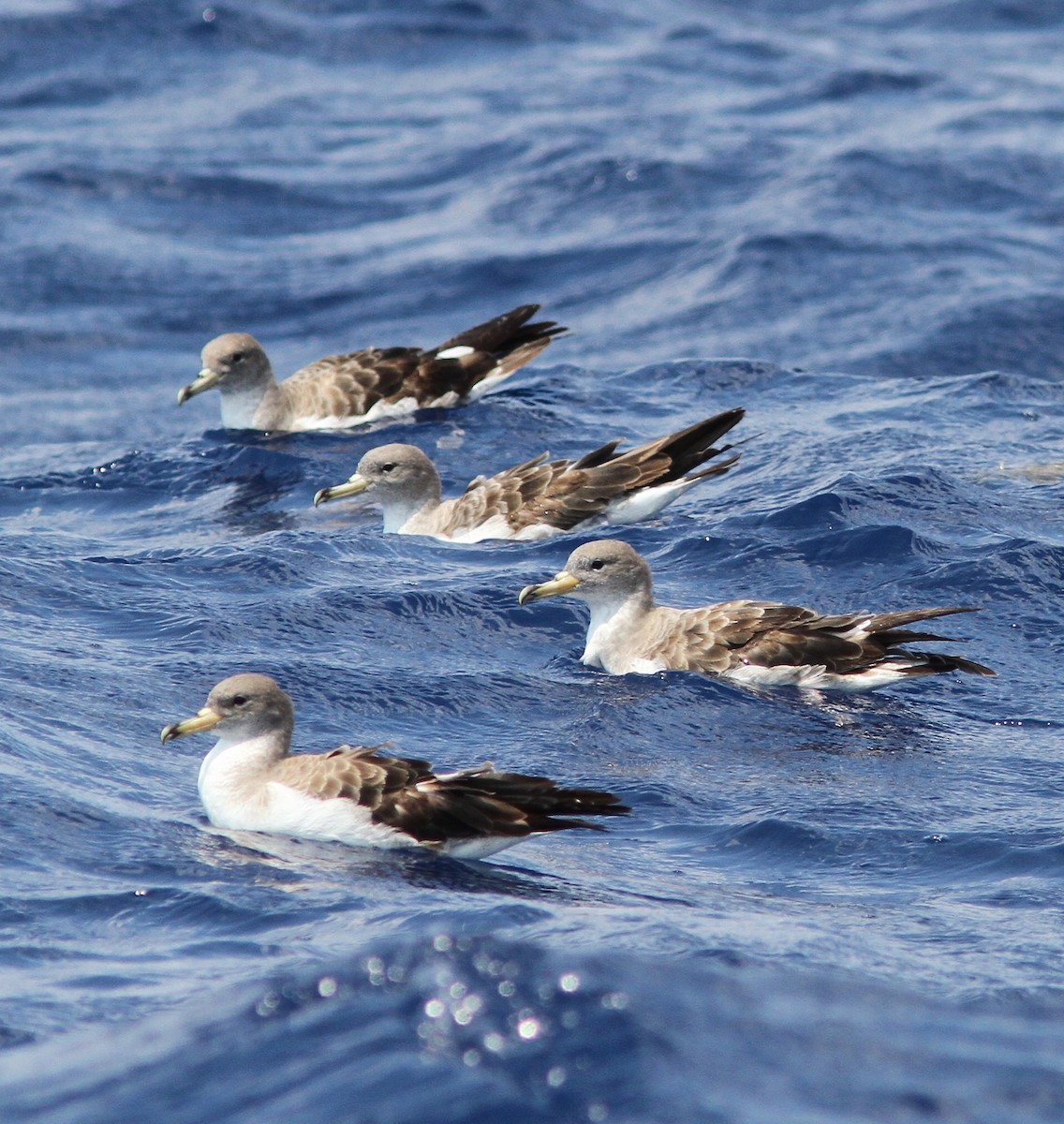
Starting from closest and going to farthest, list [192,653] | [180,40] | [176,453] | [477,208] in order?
[192,653] → [176,453] → [477,208] → [180,40]

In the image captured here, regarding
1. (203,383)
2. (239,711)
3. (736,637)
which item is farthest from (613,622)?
(203,383)

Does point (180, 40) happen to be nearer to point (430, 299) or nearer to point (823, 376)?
point (430, 299)

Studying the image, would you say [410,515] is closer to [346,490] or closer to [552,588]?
[346,490]

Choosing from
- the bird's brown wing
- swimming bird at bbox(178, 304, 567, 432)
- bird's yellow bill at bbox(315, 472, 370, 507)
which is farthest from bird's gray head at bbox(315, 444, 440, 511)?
the bird's brown wing

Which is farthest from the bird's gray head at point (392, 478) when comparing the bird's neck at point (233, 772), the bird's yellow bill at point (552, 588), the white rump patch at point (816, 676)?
Result: the bird's neck at point (233, 772)

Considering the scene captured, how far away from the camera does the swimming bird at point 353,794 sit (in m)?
7.28

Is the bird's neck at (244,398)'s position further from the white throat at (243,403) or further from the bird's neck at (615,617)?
the bird's neck at (615,617)

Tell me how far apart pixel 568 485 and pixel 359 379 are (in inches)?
120

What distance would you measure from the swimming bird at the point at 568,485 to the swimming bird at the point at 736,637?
186 centimetres

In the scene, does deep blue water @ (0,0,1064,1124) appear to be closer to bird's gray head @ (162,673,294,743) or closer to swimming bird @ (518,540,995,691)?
swimming bird @ (518,540,995,691)

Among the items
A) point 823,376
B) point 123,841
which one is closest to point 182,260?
point 823,376

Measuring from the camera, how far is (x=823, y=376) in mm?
15641

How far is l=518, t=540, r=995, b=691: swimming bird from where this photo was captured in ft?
30.6

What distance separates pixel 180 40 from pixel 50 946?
68.5ft
